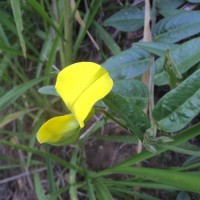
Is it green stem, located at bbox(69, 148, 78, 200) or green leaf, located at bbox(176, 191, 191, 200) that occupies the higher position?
green leaf, located at bbox(176, 191, 191, 200)

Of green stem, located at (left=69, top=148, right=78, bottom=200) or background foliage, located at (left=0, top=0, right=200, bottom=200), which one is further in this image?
green stem, located at (left=69, top=148, right=78, bottom=200)

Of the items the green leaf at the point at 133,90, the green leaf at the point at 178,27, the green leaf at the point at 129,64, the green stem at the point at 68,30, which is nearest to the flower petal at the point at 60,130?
the green leaf at the point at 133,90

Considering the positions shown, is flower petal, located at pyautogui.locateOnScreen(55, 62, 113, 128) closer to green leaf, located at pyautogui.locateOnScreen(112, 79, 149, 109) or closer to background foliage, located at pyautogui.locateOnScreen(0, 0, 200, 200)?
background foliage, located at pyautogui.locateOnScreen(0, 0, 200, 200)

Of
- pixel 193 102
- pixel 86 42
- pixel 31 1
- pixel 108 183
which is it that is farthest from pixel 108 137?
pixel 193 102

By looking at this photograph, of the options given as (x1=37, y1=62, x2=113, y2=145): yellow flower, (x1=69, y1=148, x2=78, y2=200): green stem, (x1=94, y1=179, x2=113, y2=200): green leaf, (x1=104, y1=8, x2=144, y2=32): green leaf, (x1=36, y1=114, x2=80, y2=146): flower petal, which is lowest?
(x1=69, y1=148, x2=78, y2=200): green stem

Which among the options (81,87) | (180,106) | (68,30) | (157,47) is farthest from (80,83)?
(68,30)

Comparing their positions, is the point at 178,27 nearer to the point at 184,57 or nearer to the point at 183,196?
the point at 184,57

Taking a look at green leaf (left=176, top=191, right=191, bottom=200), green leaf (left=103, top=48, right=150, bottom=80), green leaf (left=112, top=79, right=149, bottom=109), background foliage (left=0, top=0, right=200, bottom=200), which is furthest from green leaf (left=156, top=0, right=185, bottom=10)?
green leaf (left=176, top=191, right=191, bottom=200)
